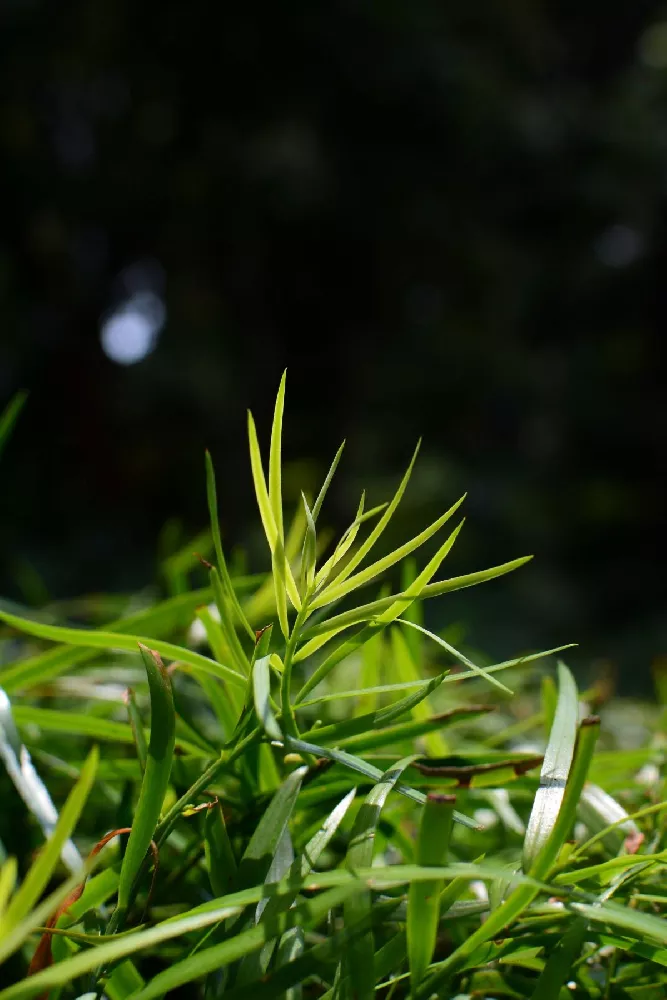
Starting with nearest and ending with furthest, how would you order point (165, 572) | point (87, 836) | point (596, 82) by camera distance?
point (87, 836) < point (165, 572) < point (596, 82)

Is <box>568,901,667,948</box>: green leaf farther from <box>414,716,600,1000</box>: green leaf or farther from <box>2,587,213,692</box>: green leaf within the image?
<box>2,587,213,692</box>: green leaf

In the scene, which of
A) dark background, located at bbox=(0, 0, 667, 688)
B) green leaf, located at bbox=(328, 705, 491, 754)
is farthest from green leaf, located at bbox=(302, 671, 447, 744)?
dark background, located at bbox=(0, 0, 667, 688)

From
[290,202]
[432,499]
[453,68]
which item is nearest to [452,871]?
[432,499]

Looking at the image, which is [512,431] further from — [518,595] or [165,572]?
[165,572]

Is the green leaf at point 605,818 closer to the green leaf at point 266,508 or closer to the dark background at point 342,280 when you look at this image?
the green leaf at point 266,508

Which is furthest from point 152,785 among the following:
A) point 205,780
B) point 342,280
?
point 342,280
